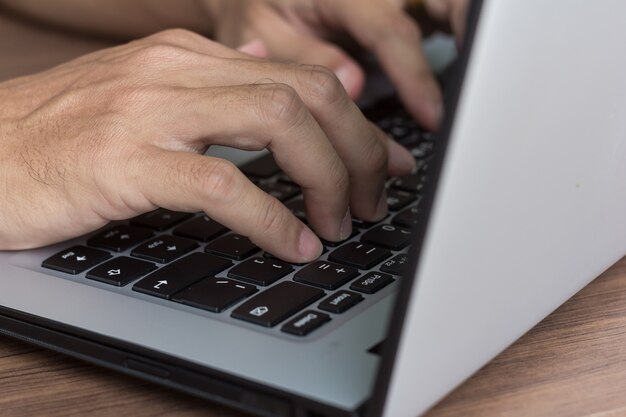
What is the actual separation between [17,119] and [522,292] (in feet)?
1.48

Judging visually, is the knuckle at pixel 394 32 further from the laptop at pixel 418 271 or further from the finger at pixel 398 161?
the laptop at pixel 418 271

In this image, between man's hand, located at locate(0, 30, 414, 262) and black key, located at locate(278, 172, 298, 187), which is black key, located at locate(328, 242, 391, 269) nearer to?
man's hand, located at locate(0, 30, 414, 262)

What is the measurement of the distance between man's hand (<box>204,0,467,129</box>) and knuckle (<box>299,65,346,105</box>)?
11.1 inches

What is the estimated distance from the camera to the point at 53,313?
0.52 meters

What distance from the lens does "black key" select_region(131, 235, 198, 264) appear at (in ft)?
1.98

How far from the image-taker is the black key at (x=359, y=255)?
57cm

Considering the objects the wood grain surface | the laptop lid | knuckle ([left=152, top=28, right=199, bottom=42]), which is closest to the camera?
the laptop lid

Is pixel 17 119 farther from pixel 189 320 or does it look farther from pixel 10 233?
pixel 189 320

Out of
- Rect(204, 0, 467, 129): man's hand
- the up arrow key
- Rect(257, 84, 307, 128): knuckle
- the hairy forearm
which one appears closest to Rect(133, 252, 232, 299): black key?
the up arrow key

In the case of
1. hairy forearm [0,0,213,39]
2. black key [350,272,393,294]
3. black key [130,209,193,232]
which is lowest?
black key [350,272,393,294]

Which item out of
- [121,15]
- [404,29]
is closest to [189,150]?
[404,29]

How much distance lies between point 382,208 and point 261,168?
16 centimetres

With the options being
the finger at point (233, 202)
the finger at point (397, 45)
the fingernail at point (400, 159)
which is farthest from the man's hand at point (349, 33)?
the finger at point (233, 202)

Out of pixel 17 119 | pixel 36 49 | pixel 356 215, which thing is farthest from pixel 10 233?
pixel 36 49
